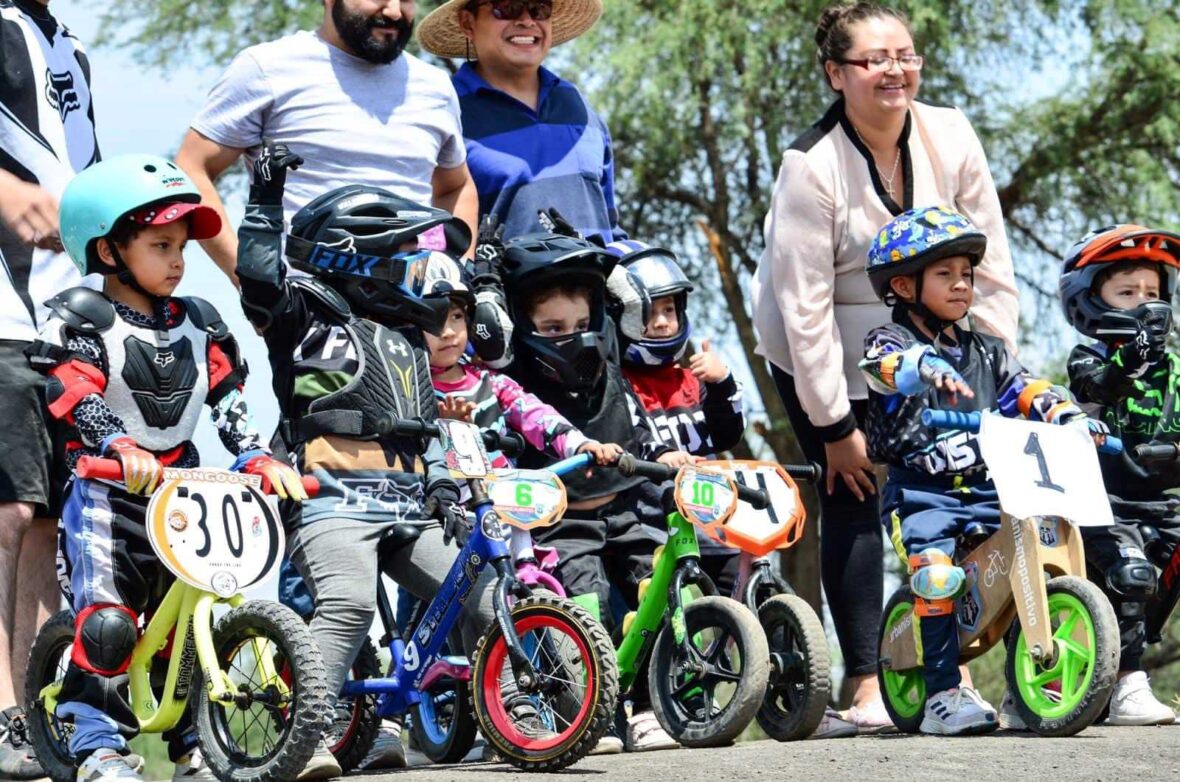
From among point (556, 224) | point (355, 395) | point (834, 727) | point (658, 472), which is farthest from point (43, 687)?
point (834, 727)

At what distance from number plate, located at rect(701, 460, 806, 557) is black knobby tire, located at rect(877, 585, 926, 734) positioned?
0.44 metres

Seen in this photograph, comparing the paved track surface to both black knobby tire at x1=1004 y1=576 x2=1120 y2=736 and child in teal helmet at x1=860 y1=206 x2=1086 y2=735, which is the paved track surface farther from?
child in teal helmet at x1=860 y1=206 x2=1086 y2=735

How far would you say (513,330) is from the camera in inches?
287

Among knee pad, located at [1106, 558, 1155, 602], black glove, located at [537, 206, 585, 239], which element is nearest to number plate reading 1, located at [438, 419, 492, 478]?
black glove, located at [537, 206, 585, 239]

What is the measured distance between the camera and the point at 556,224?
24.4 feet

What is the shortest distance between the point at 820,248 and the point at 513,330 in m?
1.18

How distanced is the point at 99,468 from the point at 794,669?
7.88 ft

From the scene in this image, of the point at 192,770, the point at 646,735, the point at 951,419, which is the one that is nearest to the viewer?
the point at 192,770

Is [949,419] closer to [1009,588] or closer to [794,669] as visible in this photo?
[1009,588]

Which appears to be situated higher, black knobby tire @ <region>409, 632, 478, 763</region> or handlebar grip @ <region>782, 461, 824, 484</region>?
handlebar grip @ <region>782, 461, 824, 484</region>

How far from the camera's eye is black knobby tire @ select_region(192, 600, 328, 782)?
17.6 feet

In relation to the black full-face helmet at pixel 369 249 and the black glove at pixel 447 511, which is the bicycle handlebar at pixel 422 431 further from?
the black full-face helmet at pixel 369 249

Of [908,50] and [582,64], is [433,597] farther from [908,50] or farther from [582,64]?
[582,64]

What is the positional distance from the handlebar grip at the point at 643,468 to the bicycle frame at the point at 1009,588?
105cm
